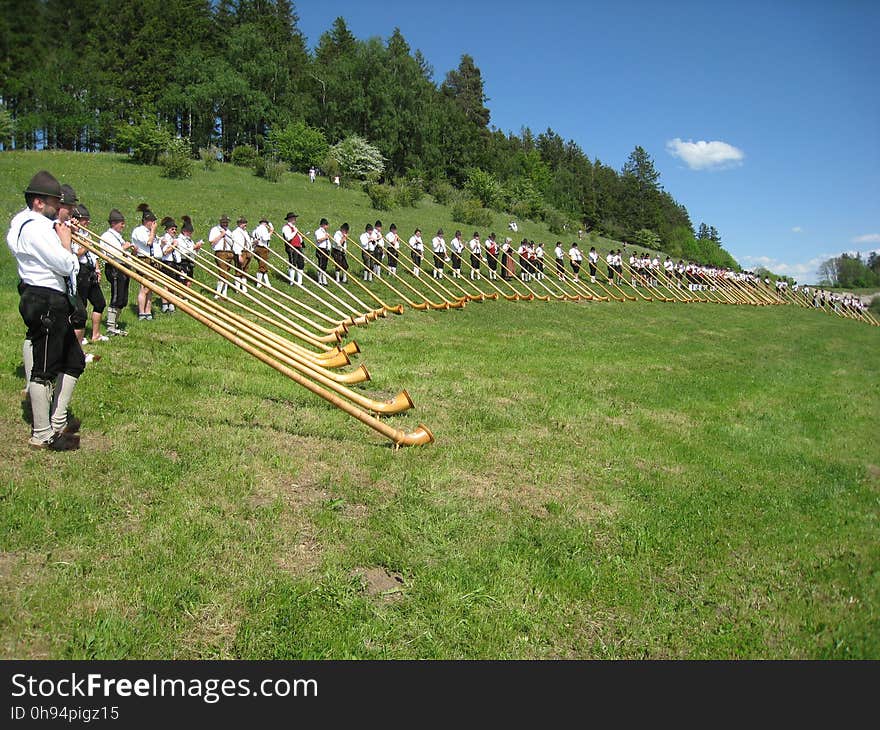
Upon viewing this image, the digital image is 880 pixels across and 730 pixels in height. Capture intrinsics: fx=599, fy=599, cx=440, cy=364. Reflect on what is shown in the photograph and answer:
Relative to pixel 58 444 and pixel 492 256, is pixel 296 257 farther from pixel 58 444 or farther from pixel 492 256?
pixel 58 444

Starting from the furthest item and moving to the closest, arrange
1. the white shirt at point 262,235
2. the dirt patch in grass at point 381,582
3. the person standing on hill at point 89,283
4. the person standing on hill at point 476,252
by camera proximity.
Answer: the person standing on hill at point 476,252
the white shirt at point 262,235
the person standing on hill at point 89,283
the dirt patch in grass at point 381,582

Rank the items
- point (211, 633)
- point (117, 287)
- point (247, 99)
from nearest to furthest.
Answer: point (211, 633)
point (117, 287)
point (247, 99)

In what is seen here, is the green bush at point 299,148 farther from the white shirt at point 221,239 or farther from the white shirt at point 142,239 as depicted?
the white shirt at point 142,239

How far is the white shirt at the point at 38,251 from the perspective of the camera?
16.6 ft

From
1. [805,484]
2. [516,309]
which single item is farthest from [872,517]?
[516,309]

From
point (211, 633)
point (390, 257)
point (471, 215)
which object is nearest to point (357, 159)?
point (471, 215)

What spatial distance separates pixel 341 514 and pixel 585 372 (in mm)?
6812

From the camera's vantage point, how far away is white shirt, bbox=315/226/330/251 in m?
18.2

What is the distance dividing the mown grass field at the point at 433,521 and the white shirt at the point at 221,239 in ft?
20.4

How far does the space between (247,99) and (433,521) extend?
65.5 meters

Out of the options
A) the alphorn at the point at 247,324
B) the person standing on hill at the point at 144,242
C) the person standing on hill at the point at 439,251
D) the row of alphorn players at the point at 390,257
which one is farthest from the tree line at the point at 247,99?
the alphorn at the point at 247,324

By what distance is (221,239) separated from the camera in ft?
51.5

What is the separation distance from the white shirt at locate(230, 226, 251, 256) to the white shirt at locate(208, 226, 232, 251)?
0.14m

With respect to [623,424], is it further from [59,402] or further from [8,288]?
[8,288]
